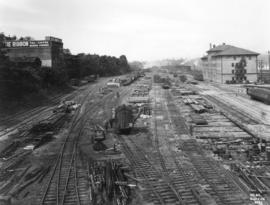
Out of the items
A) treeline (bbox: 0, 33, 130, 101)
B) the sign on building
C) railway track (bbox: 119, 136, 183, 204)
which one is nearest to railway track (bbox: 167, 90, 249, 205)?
railway track (bbox: 119, 136, 183, 204)

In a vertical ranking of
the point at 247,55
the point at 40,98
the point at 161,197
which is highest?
the point at 247,55

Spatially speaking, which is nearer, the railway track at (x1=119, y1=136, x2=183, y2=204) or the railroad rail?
the railway track at (x1=119, y1=136, x2=183, y2=204)

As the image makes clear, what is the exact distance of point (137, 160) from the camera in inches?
757

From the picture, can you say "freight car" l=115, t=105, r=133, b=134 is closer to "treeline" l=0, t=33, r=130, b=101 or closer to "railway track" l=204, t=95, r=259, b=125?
"railway track" l=204, t=95, r=259, b=125

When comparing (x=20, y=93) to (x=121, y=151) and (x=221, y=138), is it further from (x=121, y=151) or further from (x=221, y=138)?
(x=221, y=138)

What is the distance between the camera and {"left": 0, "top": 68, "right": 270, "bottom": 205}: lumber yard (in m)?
14.1

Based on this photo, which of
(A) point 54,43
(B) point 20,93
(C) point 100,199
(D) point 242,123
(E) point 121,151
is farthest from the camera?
(A) point 54,43

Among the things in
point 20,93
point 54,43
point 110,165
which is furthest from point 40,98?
point 110,165

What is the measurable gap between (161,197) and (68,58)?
7090 centimetres

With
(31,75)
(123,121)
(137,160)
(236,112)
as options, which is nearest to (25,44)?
(31,75)

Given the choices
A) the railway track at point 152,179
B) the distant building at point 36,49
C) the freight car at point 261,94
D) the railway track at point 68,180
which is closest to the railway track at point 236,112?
the freight car at point 261,94

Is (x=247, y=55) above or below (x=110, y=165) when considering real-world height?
above

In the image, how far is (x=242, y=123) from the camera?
99.1 ft

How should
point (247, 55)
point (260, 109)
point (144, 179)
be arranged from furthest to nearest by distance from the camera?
point (247, 55)
point (260, 109)
point (144, 179)
